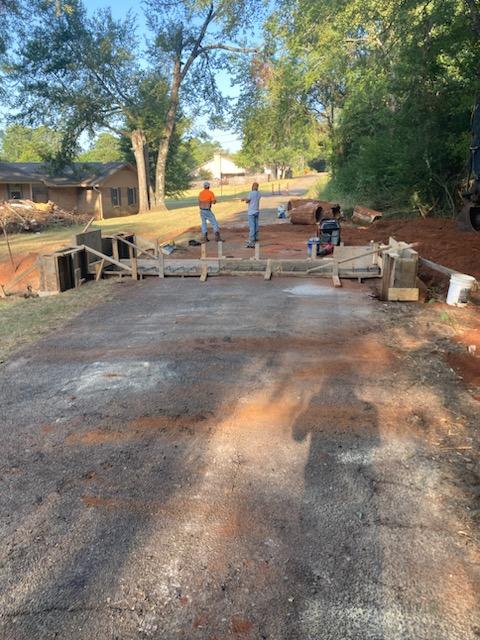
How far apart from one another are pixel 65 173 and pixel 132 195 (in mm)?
5813

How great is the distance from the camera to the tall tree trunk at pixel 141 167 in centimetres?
3775

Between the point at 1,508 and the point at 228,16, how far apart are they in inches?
1604

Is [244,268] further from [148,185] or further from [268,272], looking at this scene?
[148,185]

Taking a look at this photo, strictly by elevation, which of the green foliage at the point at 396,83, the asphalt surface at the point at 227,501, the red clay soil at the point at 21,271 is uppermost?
the green foliage at the point at 396,83

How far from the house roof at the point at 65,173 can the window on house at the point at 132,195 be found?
7.50 feet

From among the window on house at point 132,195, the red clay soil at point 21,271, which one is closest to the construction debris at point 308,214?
the red clay soil at point 21,271

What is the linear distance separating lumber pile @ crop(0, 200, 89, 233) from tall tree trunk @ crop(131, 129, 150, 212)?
1022 centimetres

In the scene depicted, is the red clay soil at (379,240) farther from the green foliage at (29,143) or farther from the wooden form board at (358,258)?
the green foliage at (29,143)

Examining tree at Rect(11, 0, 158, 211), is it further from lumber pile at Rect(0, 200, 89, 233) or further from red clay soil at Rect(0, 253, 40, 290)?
red clay soil at Rect(0, 253, 40, 290)

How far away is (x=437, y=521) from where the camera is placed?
316 centimetres

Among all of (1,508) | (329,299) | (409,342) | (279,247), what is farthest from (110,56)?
(1,508)

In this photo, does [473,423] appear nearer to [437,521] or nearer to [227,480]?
[437,521]

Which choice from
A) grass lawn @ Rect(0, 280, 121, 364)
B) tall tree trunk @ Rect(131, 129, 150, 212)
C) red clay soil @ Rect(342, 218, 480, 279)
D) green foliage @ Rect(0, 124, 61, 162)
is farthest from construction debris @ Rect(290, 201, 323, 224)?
green foliage @ Rect(0, 124, 61, 162)

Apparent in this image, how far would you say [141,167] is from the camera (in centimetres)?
3891
